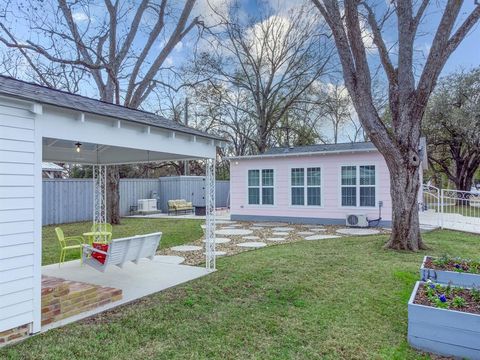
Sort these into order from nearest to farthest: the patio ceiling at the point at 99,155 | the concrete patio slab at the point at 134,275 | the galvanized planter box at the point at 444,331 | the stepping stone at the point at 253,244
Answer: the galvanized planter box at the point at 444,331, the concrete patio slab at the point at 134,275, the patio ceiling at the point at 99,155, the stepping stone at the point at 253,244

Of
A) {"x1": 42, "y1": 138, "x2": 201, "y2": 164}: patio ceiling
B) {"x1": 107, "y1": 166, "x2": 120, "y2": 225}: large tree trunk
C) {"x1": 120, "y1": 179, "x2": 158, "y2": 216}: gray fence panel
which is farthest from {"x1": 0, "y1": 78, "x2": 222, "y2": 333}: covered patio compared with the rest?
{"x1": 120, "y1": 179, "x2": 158, "y2": 216}: gray fence panel

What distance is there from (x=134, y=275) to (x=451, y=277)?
4972 millimetres

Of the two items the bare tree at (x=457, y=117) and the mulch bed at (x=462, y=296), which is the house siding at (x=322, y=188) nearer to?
the mulch bed at (x=462, y=296)

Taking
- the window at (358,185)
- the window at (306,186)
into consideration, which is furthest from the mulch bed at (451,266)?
the window at (306,186)

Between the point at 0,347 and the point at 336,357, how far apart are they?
3206 mm

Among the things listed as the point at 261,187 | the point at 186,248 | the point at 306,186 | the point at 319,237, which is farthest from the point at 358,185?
the point at 186,248

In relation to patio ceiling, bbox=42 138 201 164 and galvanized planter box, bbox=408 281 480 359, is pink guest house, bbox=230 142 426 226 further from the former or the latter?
galvanized planter box, bbox=408 281 480 359

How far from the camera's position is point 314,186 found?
14.1 meters

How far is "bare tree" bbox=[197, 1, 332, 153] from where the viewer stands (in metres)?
21.6

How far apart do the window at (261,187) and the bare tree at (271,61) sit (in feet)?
26.3

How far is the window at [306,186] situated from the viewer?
46.1ft

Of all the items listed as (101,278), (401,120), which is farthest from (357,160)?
(101,278)

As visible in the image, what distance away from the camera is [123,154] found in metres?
7.69

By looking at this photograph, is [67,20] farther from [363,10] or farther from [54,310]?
[54,310]
